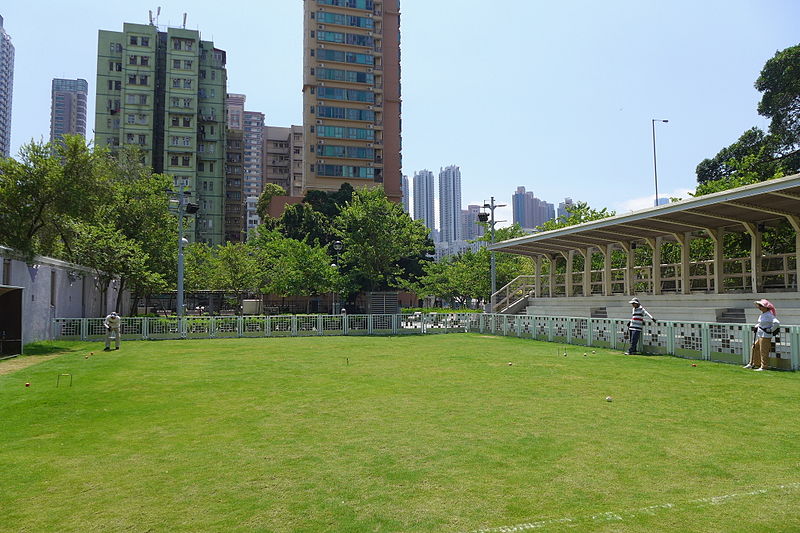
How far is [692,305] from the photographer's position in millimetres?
20094

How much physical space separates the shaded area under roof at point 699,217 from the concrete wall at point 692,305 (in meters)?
2.41

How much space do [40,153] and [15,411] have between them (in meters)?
16.5

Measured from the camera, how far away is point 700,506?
14.6ft

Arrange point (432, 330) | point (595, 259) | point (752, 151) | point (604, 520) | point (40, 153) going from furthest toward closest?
1. point (752, 151)
2. point (595, 259)
3. point (432, 330)
4. point (40, 153)
5. point (604, 520)

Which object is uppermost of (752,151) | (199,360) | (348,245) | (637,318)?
(752,151)

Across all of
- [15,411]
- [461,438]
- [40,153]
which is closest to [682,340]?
[461,438]

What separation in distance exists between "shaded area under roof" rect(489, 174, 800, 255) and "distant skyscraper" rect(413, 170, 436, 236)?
515 ft

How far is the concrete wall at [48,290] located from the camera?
18.4m

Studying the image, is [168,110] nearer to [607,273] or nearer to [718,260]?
[607,273]

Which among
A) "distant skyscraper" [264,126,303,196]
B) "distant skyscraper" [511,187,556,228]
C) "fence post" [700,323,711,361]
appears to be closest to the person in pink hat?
"fence post" [700,323,711,361]

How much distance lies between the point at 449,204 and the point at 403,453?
6835 inches

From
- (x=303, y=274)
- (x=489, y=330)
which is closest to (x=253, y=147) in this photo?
(x=303, y=274)

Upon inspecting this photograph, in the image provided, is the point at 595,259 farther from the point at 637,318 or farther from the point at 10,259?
the point at 10,259

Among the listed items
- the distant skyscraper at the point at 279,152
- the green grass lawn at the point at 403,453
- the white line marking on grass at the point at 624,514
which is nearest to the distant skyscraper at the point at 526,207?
the distant skyscraper at the point at 279,152
